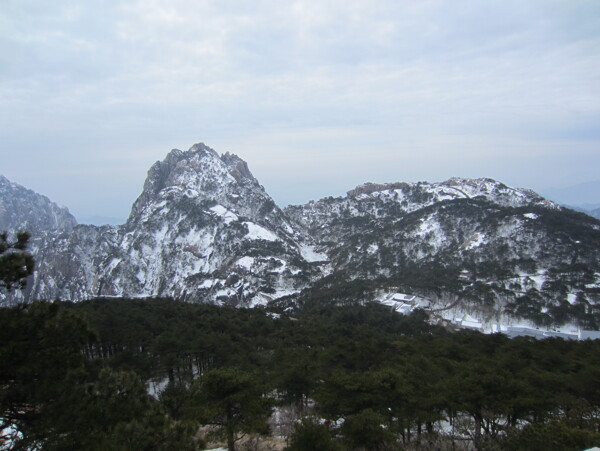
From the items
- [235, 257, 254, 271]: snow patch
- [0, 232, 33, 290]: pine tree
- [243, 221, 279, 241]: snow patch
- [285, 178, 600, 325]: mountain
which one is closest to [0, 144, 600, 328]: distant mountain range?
[285, 178, 600, 325]: mountain

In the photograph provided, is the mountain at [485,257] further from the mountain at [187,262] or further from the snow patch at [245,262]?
the snow patch at [245,262]

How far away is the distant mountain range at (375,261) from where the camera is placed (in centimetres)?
9856

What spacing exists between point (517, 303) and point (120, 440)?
4046 inches

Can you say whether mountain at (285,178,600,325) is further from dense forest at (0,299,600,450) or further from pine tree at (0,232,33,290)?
pine tree at (0,232,33,290)

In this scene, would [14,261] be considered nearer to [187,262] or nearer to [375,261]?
[375,261]

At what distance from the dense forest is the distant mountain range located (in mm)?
56396

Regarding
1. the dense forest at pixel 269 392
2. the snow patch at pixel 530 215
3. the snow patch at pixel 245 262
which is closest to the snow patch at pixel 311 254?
the snow patch at pixel 245 262

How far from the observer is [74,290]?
585 ft

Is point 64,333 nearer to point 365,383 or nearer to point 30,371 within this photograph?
point 30,371

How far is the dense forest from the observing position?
31.2 ft

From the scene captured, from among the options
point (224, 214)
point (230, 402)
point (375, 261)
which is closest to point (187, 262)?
point (224, 214)

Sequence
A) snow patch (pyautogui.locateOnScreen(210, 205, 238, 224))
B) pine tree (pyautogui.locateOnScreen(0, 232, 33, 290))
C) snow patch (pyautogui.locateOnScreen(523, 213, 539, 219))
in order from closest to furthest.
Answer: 1. pine tree (pyautogui.locateOnScreen(0, 232, 33, 290))
2. snow patch (pyautogui.locateOnScreen(523, 213, 539, 219))
3. snow patch (pyautogui.locateOnScreen(210, 205, 238, 224))

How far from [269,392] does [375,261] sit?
12654 cm

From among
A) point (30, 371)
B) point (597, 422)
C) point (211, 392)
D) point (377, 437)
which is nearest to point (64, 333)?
point (30, 371)
